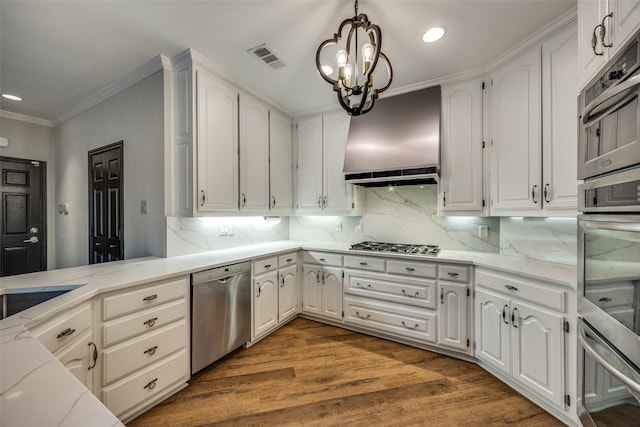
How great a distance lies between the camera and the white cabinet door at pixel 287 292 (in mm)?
2896

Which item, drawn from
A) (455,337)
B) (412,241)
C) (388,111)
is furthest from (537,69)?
(455,337)

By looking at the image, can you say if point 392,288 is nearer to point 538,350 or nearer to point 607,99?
point 538,350

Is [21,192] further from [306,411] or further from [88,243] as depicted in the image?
[306,411]

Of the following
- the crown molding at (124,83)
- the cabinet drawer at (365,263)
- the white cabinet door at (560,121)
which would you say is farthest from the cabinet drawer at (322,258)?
the crown molding at (124,83)

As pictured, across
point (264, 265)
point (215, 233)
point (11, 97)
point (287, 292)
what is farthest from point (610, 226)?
point (11, 97)

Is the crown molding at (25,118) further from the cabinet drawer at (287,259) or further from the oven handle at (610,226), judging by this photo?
the oven handle at (610,226)

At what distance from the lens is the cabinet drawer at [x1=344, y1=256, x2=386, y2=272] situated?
2672 millimetres

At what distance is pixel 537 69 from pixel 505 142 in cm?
57

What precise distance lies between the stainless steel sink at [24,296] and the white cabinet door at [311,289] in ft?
6.97

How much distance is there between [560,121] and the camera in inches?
73.4

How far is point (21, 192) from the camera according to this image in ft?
12.0

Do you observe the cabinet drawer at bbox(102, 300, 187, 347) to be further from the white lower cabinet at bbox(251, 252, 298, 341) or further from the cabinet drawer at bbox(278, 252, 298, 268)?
the cabinet drawer at bbox(278, 252, 298, 268)

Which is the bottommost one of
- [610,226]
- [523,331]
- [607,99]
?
[523,331]

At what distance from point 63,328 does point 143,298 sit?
43 centimetres
